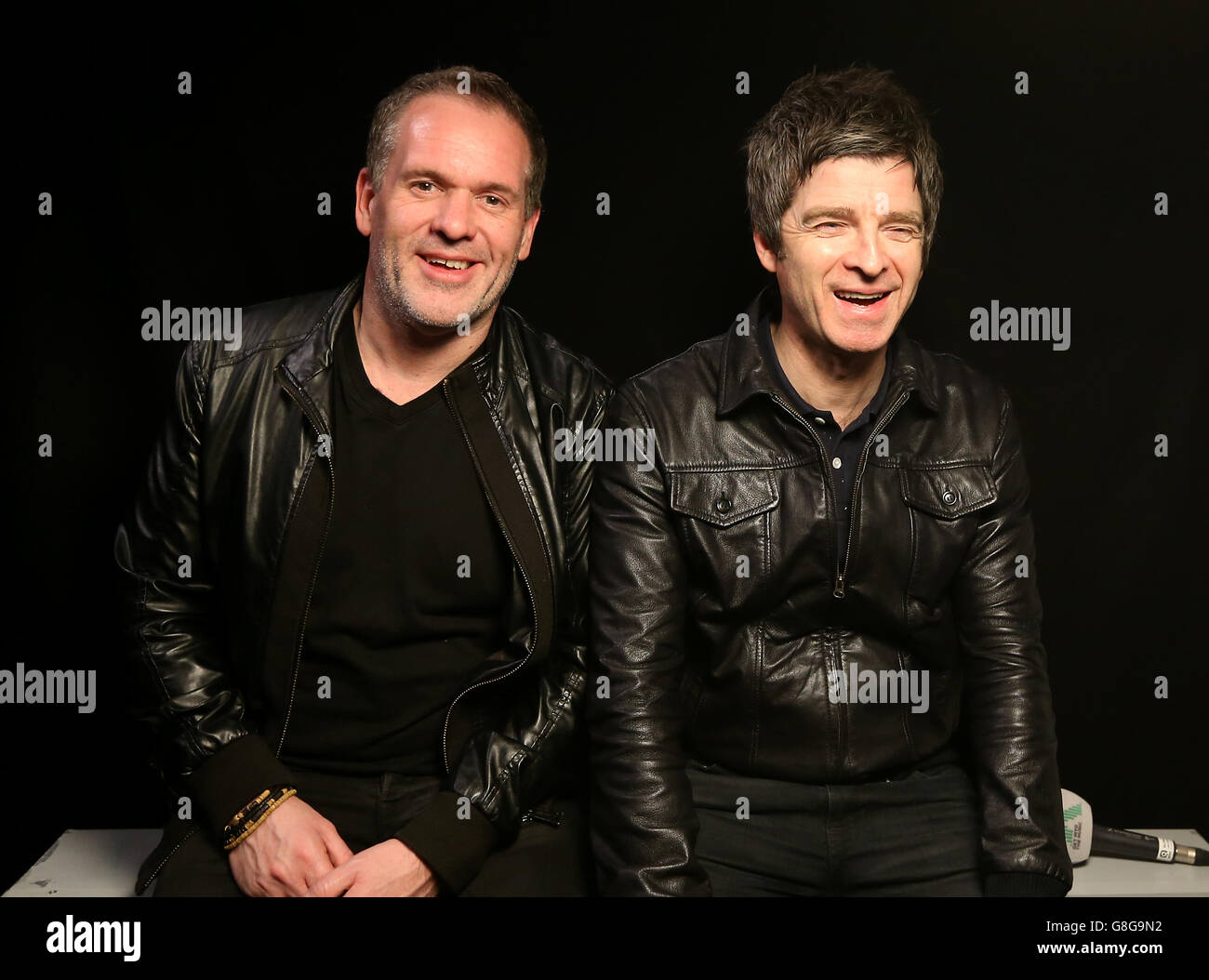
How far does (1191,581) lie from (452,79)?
201cm

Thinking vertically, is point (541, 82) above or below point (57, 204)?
above

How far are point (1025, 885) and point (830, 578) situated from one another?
64 cm

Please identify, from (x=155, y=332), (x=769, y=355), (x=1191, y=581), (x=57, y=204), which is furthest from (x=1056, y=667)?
(x=57, y=204)

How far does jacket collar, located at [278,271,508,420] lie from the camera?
8.32ft

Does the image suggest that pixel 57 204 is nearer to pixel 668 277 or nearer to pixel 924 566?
pixel 668 277

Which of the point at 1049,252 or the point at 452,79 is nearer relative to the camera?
the point at 452,79

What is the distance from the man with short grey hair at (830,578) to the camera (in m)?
2.45

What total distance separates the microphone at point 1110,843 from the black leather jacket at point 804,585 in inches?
13.1

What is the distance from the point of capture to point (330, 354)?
2.56 meters

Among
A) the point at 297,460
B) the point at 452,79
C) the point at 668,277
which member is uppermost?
the point at 452,79

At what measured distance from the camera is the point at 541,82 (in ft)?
9.70
